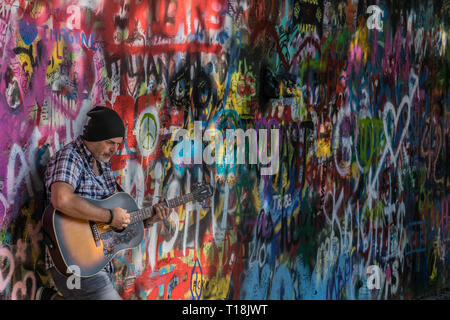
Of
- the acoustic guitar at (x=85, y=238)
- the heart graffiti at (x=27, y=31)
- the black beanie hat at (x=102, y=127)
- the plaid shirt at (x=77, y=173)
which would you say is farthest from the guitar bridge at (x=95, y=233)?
the heart graffiti at (x=27, y=31)

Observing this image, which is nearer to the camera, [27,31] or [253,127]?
[27,31]

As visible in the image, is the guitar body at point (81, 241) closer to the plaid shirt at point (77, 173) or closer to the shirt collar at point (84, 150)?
the plaid shirt at point (77, 173)

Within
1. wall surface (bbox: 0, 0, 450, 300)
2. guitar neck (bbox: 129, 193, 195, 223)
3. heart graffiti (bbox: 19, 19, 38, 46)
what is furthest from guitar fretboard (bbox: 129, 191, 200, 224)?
heart graffiti (bbox: 19, 19, 38, 46)

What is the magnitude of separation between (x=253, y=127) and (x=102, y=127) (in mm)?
1984

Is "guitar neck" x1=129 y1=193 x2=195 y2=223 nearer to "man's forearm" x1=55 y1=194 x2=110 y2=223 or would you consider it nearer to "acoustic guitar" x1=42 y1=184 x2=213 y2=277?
"acoustic guitar" x1=42 y1=184 x2=213 y2=277

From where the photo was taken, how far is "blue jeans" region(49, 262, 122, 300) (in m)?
4.34

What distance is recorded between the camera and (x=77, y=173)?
4273 mm

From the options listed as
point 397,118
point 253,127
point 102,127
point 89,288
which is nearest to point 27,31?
point 102,127

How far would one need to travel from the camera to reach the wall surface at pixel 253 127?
4.48 metres

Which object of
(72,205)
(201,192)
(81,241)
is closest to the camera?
(72,205)

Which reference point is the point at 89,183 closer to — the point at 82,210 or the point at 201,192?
the point at 82,210

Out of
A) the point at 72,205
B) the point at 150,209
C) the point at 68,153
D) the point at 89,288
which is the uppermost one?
the point at 68,153

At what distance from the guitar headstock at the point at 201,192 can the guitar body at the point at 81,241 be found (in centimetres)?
84

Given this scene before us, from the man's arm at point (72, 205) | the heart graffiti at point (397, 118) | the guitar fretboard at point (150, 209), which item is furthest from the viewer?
the heart graffiti at point (397, 118)
